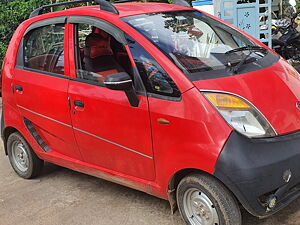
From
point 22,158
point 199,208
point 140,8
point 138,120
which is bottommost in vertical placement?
point 22,158

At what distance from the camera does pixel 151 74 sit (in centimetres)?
313

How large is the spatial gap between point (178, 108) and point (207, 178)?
521 millimetres

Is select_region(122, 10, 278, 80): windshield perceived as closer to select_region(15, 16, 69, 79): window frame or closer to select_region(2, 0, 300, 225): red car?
select_region(2, 0, 300, 225): red car

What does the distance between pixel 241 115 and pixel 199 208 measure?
0.75 metres

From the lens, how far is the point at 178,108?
293 cm

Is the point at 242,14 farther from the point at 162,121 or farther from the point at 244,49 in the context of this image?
the point at 162,121

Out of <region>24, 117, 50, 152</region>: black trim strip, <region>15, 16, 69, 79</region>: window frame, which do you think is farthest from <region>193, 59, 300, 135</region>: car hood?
<region>24, 117, 50, 152</region>: black trim strip

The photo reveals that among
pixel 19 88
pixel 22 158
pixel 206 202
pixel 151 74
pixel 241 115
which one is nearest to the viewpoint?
pixel 241 115

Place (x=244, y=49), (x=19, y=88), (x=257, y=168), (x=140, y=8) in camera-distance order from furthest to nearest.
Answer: (x=19, y=88) < (x=140, y=8) < (x=244, y=49) < (x=257, y=168)

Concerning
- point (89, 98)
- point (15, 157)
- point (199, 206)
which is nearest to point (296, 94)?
point (199, 206)

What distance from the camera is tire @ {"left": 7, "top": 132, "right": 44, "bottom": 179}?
14.9ft

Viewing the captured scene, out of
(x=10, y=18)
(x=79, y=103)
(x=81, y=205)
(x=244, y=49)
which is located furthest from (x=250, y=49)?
(x=10, y=18)

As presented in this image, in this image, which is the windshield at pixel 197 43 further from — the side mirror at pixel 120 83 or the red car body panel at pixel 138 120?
the side mirror at pixel 120 83

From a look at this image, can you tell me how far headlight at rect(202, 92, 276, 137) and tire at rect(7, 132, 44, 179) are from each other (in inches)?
96.2
